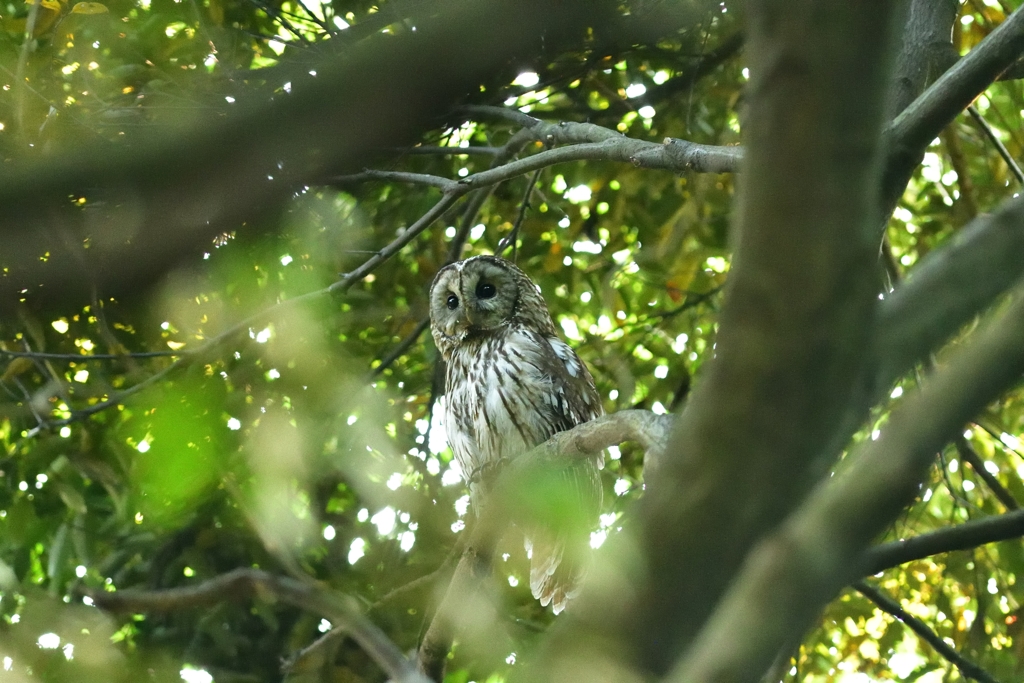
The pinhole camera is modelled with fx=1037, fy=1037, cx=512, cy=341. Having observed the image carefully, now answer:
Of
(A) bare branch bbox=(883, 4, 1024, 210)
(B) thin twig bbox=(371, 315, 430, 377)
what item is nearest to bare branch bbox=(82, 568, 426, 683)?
(A) bare branch bbox=(883, 4, 1024, 210)

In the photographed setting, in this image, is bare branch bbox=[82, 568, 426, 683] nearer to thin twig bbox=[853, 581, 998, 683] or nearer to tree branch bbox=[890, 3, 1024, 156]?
tree branch bbox=[890, 3, 1024, 156]

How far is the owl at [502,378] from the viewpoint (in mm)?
4195

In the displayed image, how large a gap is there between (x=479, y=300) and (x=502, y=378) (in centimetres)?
43

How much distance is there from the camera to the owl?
4.20 m

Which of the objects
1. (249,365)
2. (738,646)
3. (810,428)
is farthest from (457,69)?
(249,365)

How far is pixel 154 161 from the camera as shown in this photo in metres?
0.86

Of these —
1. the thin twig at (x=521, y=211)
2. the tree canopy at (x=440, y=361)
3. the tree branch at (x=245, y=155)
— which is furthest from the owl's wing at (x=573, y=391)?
the tree branch at (x=245, y=155)

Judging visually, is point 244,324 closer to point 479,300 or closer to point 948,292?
point 479,300

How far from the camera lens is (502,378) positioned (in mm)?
4301

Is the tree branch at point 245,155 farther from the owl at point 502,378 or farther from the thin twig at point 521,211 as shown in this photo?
the owl at point 502,378

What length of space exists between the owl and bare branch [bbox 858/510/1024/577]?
2.22 m

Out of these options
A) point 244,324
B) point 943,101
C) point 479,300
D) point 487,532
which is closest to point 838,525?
point 943,101

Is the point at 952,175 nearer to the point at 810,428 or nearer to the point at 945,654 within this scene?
the point at 945,654

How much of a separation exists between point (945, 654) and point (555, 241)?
98.3 inches
